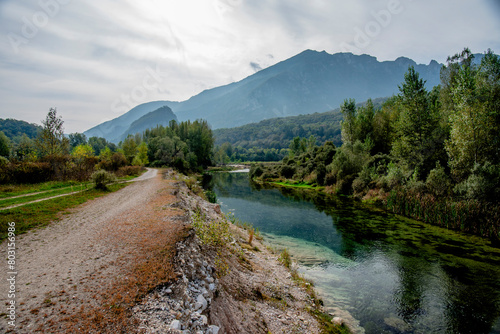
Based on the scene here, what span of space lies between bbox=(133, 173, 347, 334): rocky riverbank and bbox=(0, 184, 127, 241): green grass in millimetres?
6853

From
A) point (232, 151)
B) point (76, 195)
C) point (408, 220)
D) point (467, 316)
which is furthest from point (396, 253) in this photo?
point (232, 151)

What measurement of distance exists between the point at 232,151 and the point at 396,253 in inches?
6852

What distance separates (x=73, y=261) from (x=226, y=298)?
5238 mm

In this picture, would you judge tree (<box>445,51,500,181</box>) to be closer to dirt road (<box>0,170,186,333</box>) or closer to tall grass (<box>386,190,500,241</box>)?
tall grass (<box>386,190,500,241</box>)

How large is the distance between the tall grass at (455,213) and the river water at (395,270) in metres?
1.46

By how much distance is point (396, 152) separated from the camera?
36.1 meters

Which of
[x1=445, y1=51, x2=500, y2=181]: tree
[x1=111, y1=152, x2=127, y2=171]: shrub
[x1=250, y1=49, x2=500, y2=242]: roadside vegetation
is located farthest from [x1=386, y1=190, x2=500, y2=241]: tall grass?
[x1=111, y1=152, x2=127, y2=171]: shrub

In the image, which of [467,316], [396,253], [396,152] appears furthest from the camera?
[396,152]

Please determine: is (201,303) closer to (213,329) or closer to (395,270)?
(213,329)

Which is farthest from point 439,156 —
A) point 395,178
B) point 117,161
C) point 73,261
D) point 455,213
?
point 117,161

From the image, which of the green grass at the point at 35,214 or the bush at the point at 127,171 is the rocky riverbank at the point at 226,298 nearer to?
the green grass at the point at 35,214

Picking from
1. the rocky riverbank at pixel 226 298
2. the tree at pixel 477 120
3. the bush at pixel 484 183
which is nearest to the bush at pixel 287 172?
the tree at pixel 477 120

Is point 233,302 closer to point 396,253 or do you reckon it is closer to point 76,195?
point 396,253

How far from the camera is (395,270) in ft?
50.1
